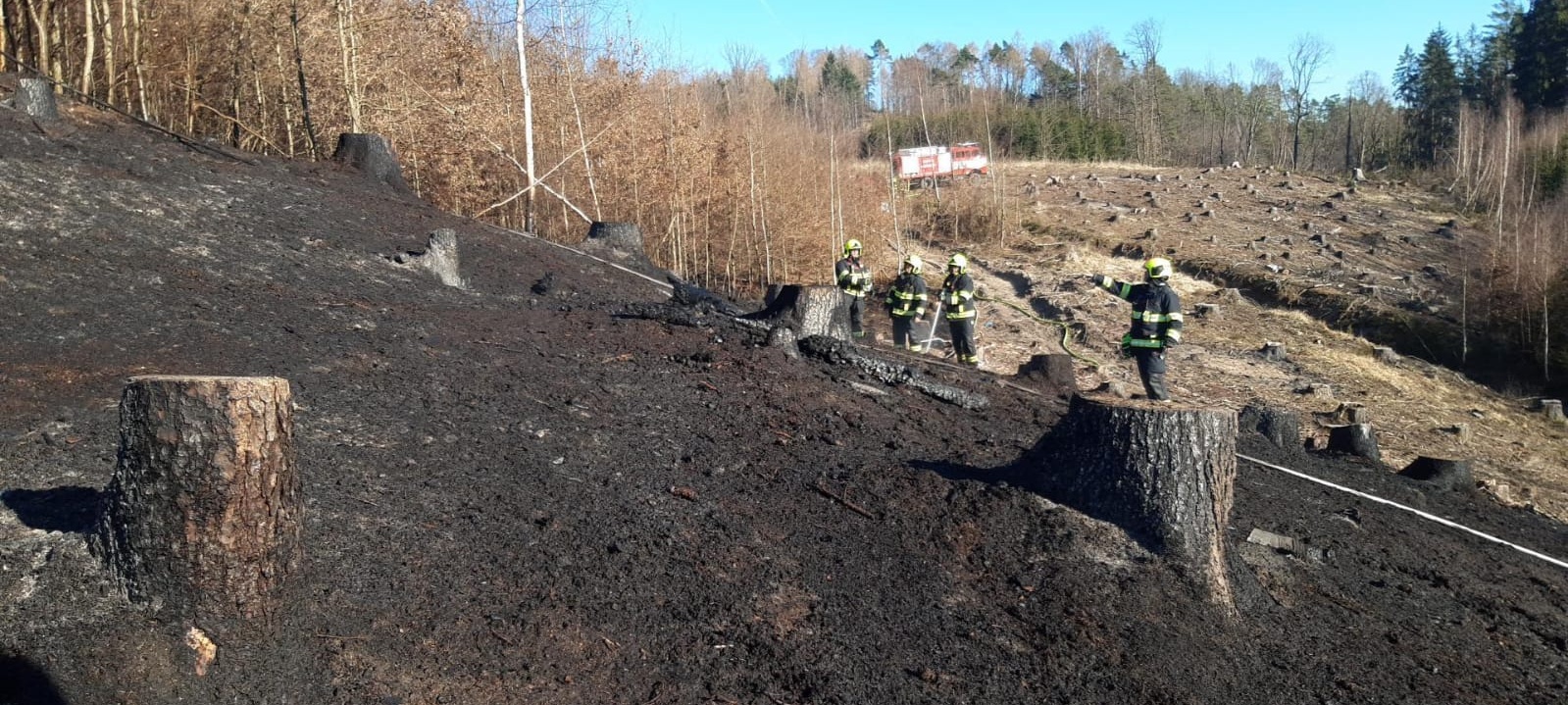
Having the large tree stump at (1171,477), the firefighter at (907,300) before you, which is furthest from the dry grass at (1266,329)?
the large tree stump at (1171,477)

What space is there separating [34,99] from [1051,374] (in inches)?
363

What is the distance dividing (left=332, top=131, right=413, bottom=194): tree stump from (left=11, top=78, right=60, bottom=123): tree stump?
10.0ft

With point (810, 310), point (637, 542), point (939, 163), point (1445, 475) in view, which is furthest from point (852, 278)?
point (939, 163)

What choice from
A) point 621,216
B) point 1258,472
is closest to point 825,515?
point 1258,472

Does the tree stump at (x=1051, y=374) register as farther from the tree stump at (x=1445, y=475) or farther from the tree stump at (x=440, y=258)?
the tree stump at (x=440, y=258)

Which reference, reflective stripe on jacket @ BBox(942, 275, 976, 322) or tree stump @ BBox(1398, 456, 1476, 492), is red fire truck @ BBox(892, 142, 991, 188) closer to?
reflective stripe on jacket @ BBox(942, 275, 976, 322)

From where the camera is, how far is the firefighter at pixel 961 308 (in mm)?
12836

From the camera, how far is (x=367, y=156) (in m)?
12.4

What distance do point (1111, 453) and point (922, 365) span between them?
4.60 metres

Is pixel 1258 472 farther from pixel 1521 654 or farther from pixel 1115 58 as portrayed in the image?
pixel 1115 58

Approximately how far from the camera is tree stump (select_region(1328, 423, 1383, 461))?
9.62 meters

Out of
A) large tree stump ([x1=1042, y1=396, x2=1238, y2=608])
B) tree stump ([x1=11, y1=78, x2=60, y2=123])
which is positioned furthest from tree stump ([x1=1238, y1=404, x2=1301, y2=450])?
tree stump ([x1=11, y1=78, x2=60, y2=123])

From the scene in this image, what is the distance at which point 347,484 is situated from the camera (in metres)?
4.60

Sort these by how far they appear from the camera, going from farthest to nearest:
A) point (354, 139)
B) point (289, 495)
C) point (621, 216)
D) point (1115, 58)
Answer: point (1115, 58), point (621, 216), point (354, 139), point (289, 495)
